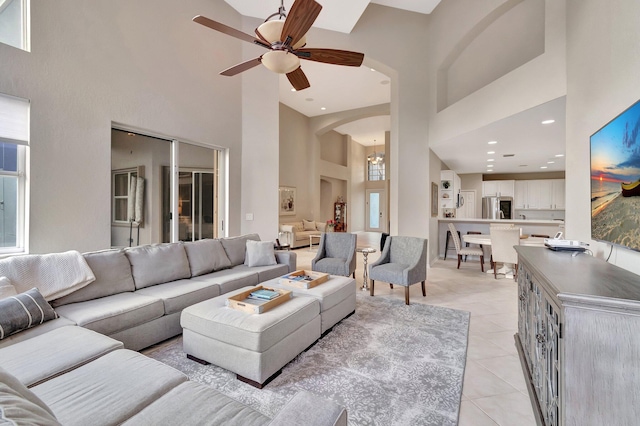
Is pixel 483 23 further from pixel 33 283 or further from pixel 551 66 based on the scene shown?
pixel 33 283

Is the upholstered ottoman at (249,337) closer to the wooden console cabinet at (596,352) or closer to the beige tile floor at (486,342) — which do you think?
the beige tile floor at (486,342)

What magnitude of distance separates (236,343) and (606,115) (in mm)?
3161

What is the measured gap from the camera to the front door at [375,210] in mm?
14672

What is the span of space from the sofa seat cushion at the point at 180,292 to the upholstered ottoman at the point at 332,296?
2.04 ft

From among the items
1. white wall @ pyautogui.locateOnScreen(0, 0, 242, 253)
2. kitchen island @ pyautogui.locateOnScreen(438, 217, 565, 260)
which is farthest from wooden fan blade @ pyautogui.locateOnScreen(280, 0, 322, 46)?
kitchen island @ pyautogui.locateOnScreen(438, 217, 565, 260)

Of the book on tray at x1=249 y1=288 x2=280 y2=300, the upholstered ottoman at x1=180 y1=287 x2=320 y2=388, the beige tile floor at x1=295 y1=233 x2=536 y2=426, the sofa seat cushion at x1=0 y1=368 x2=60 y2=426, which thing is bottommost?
the beige tile floor at x1=295 y1=233 x2=536 y2=426

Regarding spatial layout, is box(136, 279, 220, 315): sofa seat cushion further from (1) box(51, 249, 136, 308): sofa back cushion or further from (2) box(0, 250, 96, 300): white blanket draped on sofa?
(2) box(0, 250, 96, 300): white blanket draped on sofa

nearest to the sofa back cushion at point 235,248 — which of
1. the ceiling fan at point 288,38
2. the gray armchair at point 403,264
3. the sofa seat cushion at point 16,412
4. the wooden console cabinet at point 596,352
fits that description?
the gray armchair at point 403,264

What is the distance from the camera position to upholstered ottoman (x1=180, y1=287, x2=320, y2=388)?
207cm

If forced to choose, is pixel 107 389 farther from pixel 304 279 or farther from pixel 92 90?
pixel 92 90

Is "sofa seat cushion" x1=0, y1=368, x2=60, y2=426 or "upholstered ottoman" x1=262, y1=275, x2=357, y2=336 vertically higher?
"sofa seat cushion" x1=0, y1=368, x2=60, y2=426

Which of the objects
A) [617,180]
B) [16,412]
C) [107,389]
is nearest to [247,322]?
[107,389]

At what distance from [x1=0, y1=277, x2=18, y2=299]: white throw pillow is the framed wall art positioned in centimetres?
695

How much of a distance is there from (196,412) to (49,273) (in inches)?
85.8
